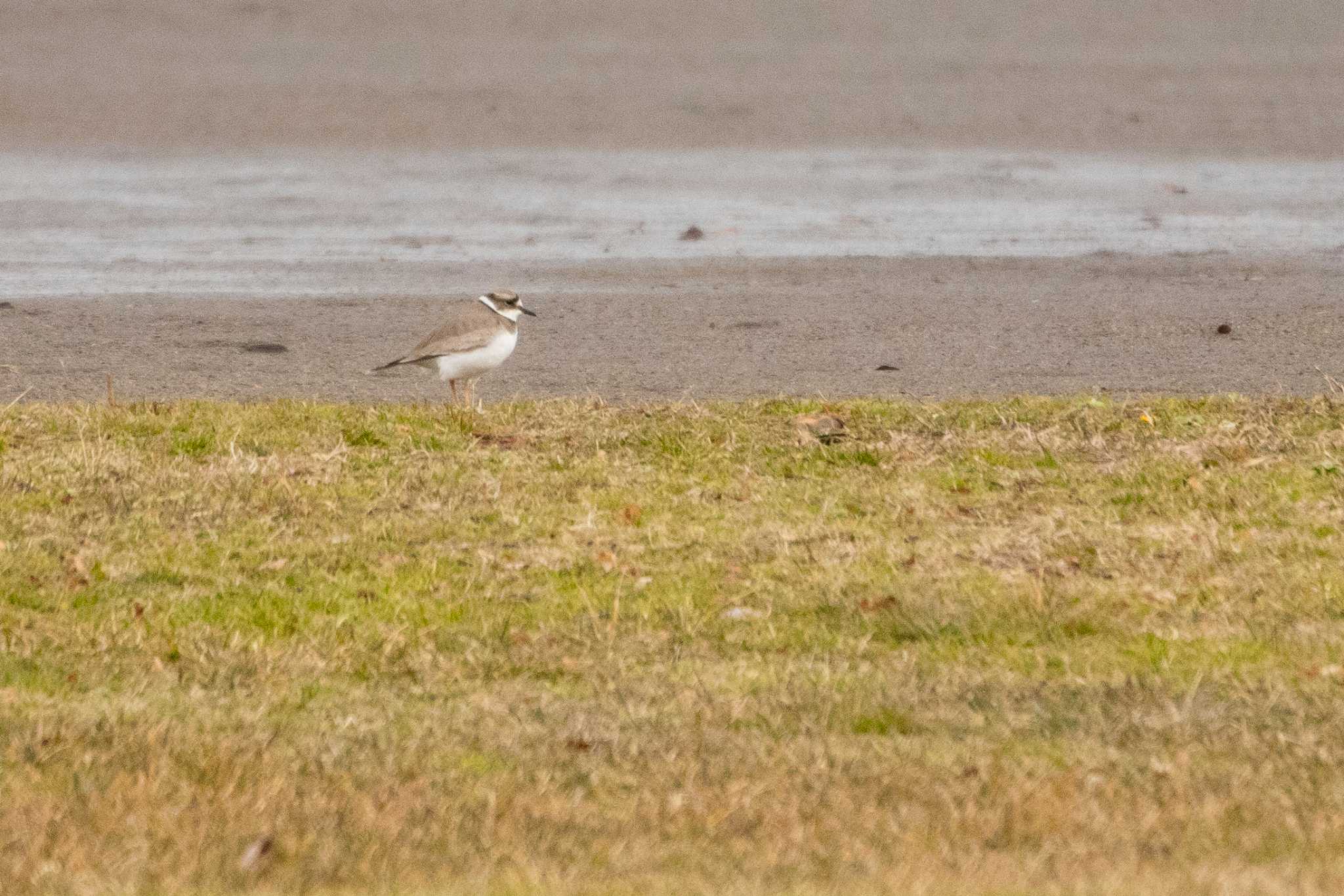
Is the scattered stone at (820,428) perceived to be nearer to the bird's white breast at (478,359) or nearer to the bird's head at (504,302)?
the bird's white breast at (478,359)

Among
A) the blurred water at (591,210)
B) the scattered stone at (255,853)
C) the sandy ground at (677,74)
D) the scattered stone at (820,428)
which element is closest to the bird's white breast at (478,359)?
the scattered stone at (820,428)

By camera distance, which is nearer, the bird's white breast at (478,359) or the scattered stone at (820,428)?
the scattered stone at (820,428)

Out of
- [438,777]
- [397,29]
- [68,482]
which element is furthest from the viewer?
[397,29]

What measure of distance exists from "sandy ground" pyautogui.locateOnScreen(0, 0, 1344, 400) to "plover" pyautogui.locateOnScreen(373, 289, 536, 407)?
23.5 inches

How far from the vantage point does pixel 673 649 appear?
557cm

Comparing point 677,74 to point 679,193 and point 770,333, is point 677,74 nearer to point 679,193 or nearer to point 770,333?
point 679,193

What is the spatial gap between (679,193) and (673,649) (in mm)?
10727

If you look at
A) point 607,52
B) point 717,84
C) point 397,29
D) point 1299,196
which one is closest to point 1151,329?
point 1299,196

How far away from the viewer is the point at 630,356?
10461 mm

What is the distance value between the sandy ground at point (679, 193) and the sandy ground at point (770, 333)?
37 millimetres

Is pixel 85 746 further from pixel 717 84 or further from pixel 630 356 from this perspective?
pixel 717 84

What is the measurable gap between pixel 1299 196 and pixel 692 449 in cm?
953

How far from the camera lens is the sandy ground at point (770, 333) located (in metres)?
9.70

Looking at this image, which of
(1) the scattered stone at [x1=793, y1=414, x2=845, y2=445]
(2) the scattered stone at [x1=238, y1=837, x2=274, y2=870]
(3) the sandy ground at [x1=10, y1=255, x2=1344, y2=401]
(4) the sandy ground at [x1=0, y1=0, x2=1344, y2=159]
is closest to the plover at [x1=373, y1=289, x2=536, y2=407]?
(3) the sandy ground at [x1=10, y1=255, x2=1344, y2=401]
